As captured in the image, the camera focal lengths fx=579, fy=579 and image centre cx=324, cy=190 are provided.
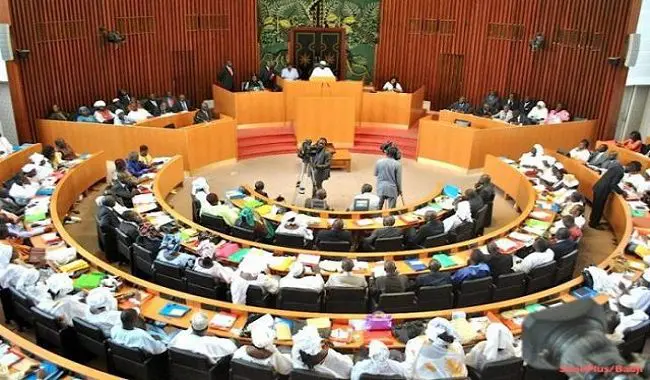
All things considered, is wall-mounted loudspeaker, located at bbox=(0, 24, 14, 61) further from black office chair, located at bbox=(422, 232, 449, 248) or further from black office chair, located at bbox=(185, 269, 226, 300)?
black office chair, located at bbox=(422, 232, 449, 248)

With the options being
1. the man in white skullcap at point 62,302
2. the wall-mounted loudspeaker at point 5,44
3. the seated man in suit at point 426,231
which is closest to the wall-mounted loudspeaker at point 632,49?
the seated man in suit at point 426,231

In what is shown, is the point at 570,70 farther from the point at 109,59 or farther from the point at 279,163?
the point at 109,59

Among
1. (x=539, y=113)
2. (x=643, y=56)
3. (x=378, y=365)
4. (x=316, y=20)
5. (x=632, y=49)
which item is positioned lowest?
(x=378, y=365)

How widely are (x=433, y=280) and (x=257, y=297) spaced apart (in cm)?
221

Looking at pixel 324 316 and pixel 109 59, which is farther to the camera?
pixel 109 59

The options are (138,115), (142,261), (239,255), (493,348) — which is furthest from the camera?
(138,115)

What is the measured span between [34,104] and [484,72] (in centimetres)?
1172

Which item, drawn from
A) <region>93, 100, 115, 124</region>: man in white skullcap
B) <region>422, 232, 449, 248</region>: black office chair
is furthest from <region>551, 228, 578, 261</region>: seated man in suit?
<region>93, 100, 115, 124</region>: man in white skullcap

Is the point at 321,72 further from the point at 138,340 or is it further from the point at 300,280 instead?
the point at 138,340

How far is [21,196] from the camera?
9.92 metres

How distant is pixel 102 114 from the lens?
1394 cm

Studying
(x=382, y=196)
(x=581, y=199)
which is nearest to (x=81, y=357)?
(x=382, y=196)

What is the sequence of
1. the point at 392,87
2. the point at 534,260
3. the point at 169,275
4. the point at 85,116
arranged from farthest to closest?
the point at 392,87, the point at 85,116, the point at 534,260, the point at 169,275

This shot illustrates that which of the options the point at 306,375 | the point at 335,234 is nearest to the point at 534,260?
the point at 335,234
